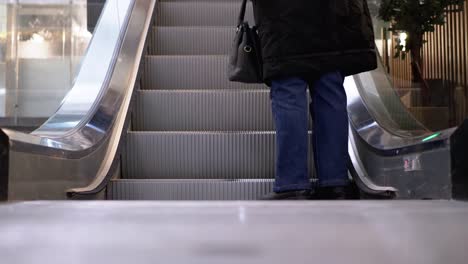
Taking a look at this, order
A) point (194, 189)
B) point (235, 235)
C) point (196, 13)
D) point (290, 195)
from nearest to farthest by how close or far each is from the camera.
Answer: point (235, 235) < point (290, 195) < point (194, 189) < point (196, 13)

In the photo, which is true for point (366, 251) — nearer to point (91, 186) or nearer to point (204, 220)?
point (204, 220)

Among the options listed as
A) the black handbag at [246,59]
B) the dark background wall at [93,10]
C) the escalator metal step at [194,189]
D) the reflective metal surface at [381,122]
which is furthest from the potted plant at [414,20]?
the dark background wall at [93,10]

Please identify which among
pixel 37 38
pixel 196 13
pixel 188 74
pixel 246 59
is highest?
pixel 196 13

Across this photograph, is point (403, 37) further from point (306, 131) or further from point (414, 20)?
point (306, 131)

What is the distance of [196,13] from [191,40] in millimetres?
722

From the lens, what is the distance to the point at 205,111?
4.55 m

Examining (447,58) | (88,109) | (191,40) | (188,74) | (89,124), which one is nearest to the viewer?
(89,124)

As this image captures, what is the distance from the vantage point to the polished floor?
3.93 ft

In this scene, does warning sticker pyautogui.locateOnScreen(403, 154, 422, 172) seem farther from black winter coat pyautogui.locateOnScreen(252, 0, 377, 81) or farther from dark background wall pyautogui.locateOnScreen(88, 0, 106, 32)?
dark background wall pyautogui.locateOnScreen(88, 0, 106, 32)

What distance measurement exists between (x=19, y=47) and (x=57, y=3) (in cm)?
176

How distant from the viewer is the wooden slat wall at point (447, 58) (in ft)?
16.1

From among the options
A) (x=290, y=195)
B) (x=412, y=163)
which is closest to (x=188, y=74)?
(x=290, y=195)

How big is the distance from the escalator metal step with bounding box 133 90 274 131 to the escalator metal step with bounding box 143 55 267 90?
54 centimetres

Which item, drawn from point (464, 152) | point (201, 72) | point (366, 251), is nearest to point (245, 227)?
point (366, 251)
